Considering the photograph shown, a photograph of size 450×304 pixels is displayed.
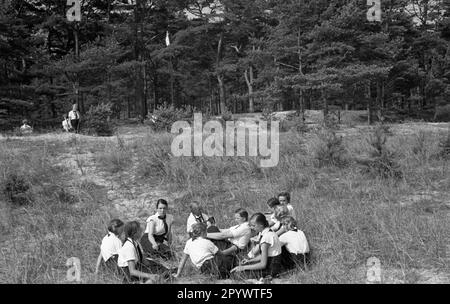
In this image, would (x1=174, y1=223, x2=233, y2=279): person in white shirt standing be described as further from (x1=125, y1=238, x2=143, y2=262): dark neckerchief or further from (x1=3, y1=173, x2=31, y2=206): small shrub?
(x1=3, y1=173, x2=31, y2=206): small shrub

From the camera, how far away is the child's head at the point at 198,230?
6.00 metres

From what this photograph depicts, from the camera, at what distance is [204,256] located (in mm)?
5992

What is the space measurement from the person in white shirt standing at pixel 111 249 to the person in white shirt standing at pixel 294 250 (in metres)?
2.10

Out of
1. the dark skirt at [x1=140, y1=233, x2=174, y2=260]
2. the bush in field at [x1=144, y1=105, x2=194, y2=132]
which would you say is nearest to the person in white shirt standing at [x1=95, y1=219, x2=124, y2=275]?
the dark skirt at [x1=140, y1=233, x2=174, y2=260]

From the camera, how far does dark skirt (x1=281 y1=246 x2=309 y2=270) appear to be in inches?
240

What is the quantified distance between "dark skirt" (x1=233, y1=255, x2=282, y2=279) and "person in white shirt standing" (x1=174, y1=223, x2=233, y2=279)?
19cm

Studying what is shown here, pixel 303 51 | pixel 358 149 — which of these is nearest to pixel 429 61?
pixel 303 51

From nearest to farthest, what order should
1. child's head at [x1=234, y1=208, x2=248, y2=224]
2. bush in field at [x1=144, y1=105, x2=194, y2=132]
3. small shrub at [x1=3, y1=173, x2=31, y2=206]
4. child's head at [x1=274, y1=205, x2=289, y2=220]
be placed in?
child's head at [x1=234, y1=208, x2=248, y2=224] < child's head at [x1=274, y1=205, x2=289, y2=220] < small shrub at [x1=3, y1=173, x2=31, y2=206] < bush in field at [x1=144, y1=105, x2=194, y2=132]

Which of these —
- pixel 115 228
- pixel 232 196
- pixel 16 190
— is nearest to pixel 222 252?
pixel 115 228

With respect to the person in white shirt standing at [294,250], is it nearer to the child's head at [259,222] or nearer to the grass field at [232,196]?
the grass field at [232,196]

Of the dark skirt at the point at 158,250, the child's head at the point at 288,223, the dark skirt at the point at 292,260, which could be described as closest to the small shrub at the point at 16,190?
the dark skirt at the point at 158,250

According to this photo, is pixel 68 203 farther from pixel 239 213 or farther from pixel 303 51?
pixel 303 51

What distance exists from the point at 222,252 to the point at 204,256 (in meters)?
0.27

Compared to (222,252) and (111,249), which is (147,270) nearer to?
(111,249)
